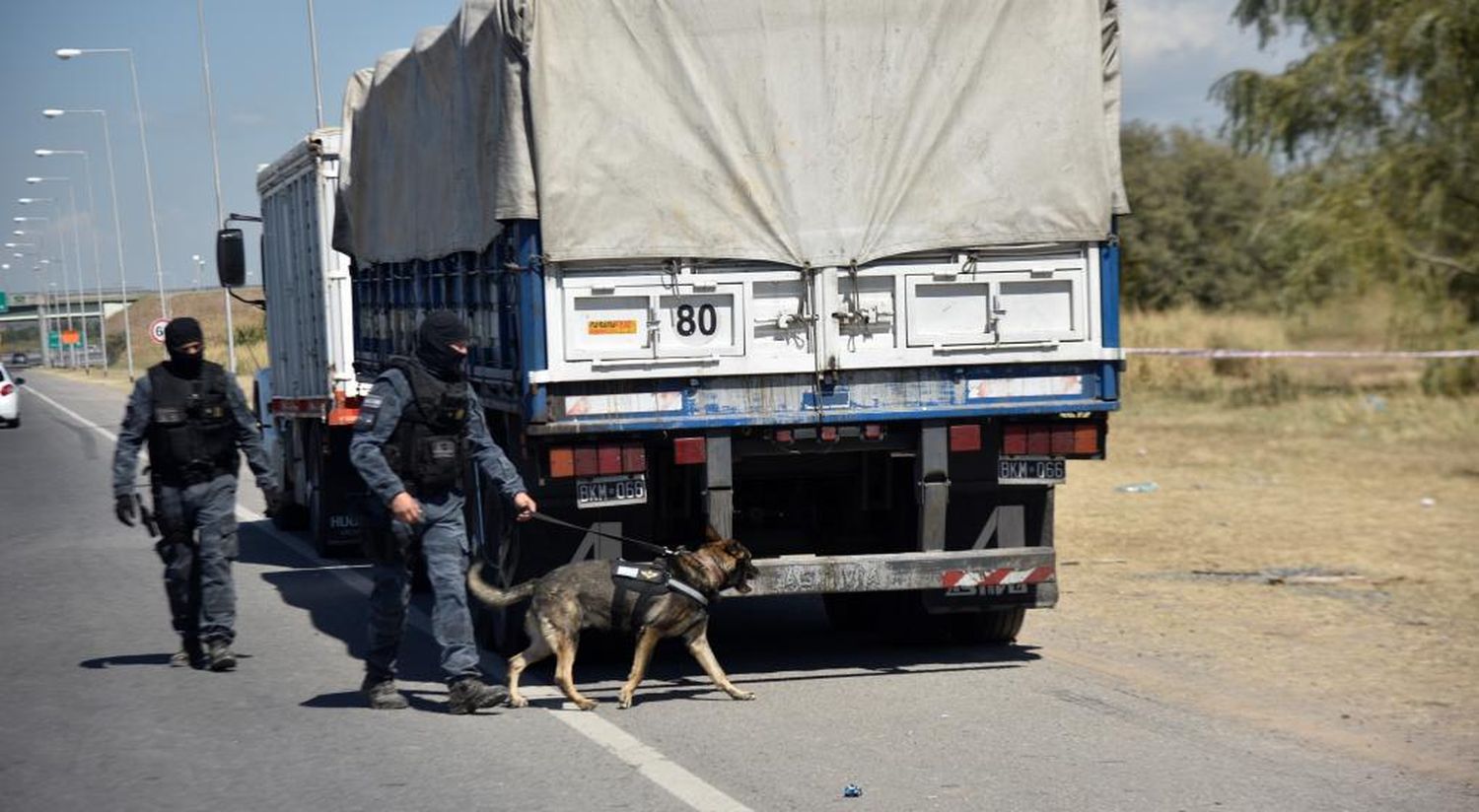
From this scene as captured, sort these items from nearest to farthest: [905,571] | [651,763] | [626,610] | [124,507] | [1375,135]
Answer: [651,763] → [626,610] → [905,571] → [124,507] → [1375,135]

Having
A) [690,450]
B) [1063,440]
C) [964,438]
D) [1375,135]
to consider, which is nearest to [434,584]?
[690,450]

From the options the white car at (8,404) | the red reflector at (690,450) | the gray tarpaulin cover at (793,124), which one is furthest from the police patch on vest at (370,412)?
the white car at (8,404)

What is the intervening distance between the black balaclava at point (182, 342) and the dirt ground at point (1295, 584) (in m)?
4.79

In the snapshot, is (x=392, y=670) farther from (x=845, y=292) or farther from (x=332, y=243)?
(x=332, y=243)

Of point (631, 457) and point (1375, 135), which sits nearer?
point (631, 457)

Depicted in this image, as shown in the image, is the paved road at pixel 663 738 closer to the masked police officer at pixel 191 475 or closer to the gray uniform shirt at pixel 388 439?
the masked police officer at pixel 191 475

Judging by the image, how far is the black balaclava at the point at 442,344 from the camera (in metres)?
8.43

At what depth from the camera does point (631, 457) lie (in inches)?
345

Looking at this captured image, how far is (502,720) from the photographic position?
8344 mm

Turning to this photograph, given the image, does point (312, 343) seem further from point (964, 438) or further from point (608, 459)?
point (964, 438)

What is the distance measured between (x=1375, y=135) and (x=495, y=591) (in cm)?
2456

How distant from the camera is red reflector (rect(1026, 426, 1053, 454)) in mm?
9148

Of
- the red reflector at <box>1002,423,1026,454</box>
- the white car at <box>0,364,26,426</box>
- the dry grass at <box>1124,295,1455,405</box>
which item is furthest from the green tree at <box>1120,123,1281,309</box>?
the red reflector at <box>1002,423,1026,454</box>

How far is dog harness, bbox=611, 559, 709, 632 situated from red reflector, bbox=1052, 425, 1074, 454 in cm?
193
